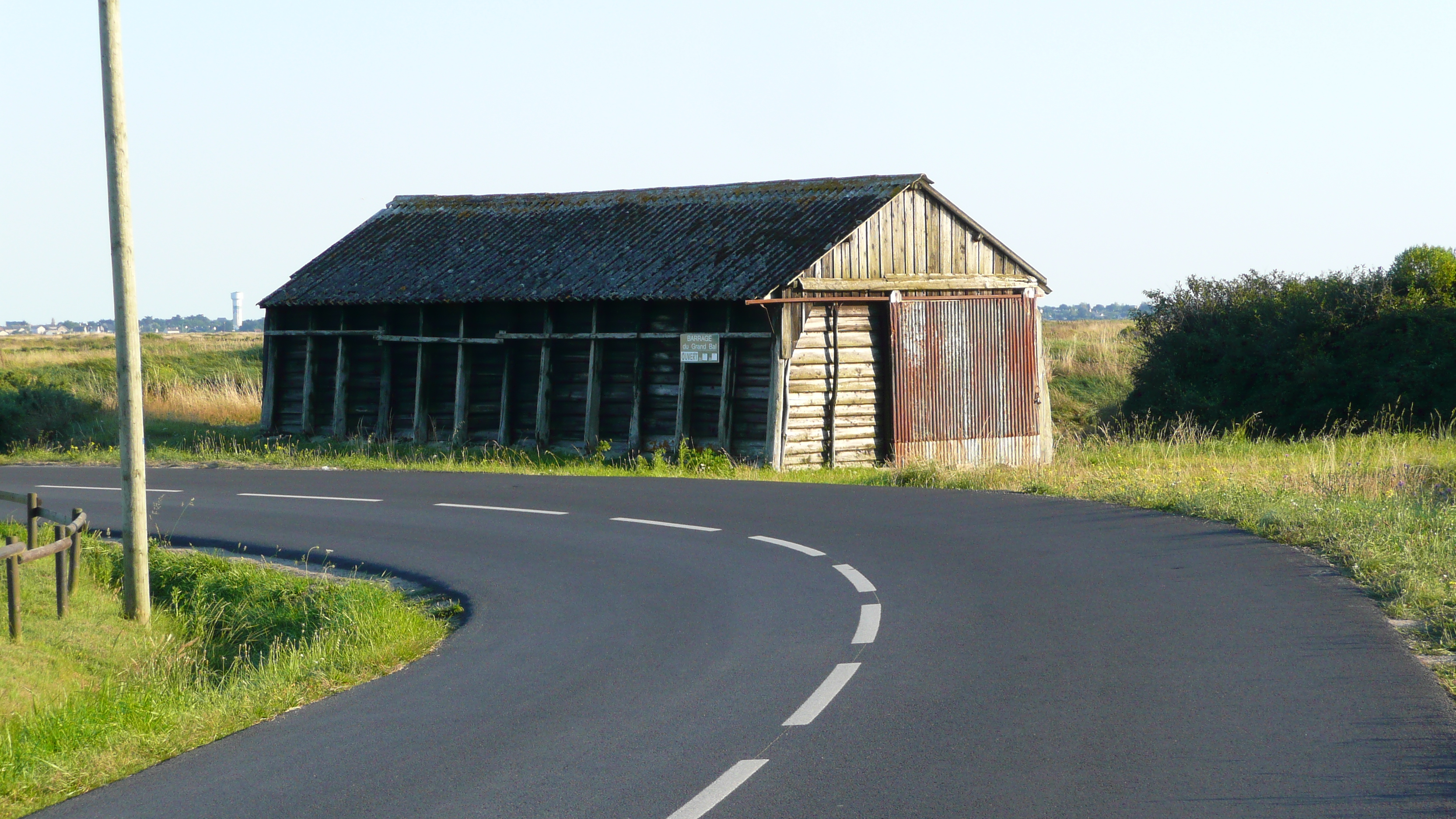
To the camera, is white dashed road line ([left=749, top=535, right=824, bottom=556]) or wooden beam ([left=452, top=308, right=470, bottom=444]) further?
wooden beam ([left=452, top=308, right=470, bottom=444])

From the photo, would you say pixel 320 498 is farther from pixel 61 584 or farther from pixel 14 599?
pixel 14 599

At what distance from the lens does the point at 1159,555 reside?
1116 centimetres

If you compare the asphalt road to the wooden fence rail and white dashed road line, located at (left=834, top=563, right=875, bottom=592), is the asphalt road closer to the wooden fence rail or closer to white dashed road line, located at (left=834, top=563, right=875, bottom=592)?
white dashed road line, located at (left=834, top=563, right=875, bottom=592)

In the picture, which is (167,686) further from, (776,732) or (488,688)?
(776,732)

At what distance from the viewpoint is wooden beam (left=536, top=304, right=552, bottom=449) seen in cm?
2484

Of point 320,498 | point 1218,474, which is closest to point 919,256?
point 1218,474

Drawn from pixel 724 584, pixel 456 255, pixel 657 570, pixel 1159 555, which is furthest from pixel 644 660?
pixel 456 255

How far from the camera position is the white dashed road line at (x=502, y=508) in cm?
1560

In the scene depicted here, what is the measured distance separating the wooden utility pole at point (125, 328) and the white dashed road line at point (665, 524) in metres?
5.38

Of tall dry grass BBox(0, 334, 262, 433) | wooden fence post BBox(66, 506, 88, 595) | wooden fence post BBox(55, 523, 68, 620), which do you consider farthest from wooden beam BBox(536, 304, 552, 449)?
wooden fence post BBox(55, 523, 68, 620)

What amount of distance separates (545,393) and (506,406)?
109 centimetres

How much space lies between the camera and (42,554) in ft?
34.2

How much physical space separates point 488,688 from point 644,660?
3.31 ft

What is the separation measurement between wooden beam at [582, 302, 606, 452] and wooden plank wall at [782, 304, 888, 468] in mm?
4250
